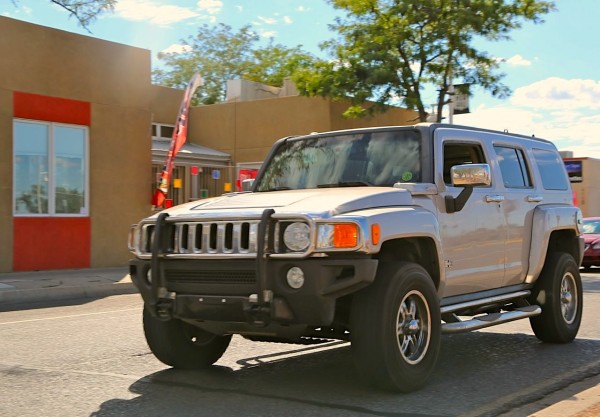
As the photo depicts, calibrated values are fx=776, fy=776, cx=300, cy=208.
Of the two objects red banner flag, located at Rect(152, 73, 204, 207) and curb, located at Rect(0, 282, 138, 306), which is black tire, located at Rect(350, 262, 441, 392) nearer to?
curb, located at Rect(0, 282, 138, 306)

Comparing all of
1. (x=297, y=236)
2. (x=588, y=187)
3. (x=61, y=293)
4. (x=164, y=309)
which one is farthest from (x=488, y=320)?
(x=588, y=187)

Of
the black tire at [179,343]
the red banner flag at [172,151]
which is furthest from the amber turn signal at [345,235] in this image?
the red banner flag at [172,151]

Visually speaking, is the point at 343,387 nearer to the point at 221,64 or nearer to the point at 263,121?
the point at 263,121

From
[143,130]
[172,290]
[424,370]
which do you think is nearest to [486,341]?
[424,370]

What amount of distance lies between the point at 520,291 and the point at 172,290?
11.5 feet

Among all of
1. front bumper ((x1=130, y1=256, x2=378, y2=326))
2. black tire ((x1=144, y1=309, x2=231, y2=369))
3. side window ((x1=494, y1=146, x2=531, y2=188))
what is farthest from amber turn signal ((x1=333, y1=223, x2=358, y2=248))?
side window ((x1=494, y1=146, x2=531, y2=188))

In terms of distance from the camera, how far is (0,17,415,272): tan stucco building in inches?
660

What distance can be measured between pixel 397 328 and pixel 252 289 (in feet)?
3.40

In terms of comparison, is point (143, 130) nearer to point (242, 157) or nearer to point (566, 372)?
point (242, 157)

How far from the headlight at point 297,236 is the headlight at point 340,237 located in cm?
9

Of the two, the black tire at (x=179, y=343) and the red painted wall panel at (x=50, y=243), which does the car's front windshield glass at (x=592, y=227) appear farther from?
the black tire at (x=179, y=343)

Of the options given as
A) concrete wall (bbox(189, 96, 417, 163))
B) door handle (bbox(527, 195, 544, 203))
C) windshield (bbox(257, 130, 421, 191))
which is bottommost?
door handle (bbox(527, 195, 544, 203))

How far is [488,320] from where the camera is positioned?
631 centimetres

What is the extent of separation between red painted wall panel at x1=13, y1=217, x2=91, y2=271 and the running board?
12468 millimetres
